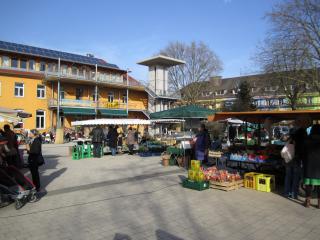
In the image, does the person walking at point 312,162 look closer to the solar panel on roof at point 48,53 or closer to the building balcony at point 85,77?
the building balcony at point 85,77

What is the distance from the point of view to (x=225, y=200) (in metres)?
7.09

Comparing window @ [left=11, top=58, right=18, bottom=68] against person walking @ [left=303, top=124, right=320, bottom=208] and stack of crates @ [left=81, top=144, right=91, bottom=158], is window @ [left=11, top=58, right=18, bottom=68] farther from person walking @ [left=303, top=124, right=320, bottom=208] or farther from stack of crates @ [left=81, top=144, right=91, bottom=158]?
person walking @ [left=303, top=124, right=320, bottom=208]

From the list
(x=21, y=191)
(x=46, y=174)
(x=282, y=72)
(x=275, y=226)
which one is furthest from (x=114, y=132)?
(x=282, y=72)

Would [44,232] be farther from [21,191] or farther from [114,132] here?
[114,132]

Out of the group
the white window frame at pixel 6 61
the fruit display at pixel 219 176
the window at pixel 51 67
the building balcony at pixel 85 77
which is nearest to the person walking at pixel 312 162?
the fruit display at pixel 219 176

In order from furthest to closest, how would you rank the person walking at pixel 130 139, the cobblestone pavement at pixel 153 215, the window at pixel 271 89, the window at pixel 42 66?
the window at pixel 42 66 → the window at pixel 271 89 → the person walking at pixel 130 139 → the cobblestone pavement at pixel 153 215

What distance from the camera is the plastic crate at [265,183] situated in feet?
26.3

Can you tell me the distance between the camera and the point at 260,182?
8195mm

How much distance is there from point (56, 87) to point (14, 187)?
96.8ft

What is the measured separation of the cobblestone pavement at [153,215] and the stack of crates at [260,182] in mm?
371

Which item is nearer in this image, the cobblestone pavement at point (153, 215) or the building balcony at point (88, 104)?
the cobblestone pavement at point (153, 215)

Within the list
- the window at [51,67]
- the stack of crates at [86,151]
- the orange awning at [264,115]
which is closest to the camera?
the orange awning at [264,115]

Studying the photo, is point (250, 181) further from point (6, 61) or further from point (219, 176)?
point (6, 61)

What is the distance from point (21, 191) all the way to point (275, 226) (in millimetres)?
5202
